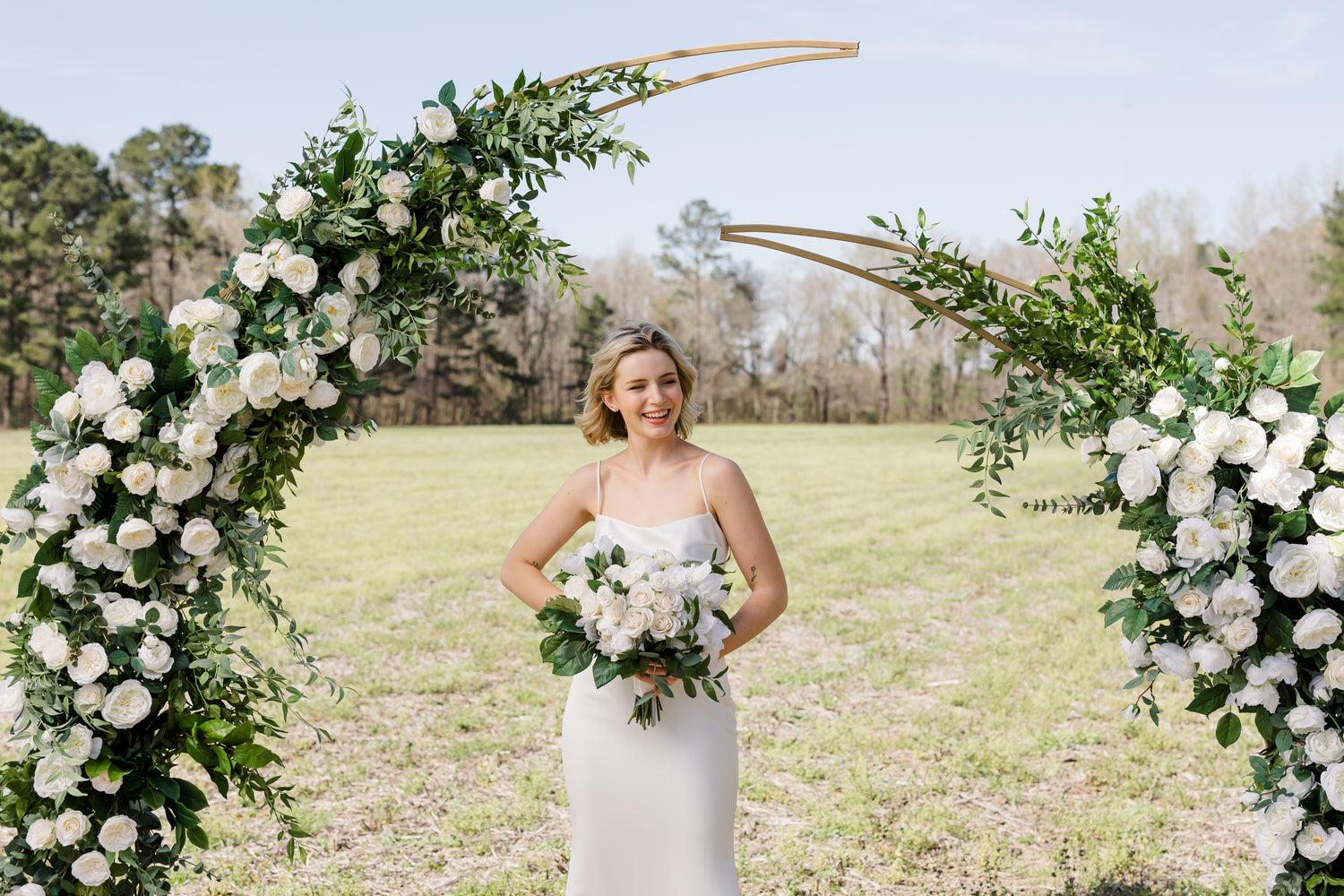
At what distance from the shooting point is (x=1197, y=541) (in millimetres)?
2973

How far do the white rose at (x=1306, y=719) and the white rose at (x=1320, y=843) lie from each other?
1.07 ft

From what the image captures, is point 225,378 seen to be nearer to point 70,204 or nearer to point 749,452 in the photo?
Answer: point 749,452

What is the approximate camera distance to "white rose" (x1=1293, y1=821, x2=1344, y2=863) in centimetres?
302

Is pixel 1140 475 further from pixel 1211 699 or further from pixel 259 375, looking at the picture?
pixel 259 375

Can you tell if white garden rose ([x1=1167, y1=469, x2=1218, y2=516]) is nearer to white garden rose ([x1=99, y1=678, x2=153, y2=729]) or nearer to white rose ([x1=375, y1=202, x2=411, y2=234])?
white rose ([x1=375, y1=202, x2=411, y2=234])

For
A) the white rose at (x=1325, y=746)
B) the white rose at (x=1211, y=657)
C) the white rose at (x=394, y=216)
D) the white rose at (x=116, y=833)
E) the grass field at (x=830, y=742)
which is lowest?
the grass field at (x=830, y=742)

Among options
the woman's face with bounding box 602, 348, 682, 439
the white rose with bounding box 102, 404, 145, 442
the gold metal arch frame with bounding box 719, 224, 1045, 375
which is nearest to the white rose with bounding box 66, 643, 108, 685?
the white rose with bounding box 102, 404, 145, 442

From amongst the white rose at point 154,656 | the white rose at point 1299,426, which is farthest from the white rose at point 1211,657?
the white rose at point 154,656

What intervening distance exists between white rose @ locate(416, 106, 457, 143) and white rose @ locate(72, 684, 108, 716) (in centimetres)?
213

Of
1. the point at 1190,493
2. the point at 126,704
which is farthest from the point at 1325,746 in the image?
the point at 126,704

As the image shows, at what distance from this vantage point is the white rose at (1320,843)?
3016mm

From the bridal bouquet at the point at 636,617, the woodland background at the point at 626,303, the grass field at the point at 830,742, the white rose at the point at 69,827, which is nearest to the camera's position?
the bridal bouquet at the point at 636,617

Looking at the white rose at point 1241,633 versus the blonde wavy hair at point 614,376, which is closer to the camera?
the white rose at point 1241,633

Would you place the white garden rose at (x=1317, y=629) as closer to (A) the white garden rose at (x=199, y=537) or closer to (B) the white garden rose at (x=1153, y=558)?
(B) the white garden rose at (x=1153, y=558)
